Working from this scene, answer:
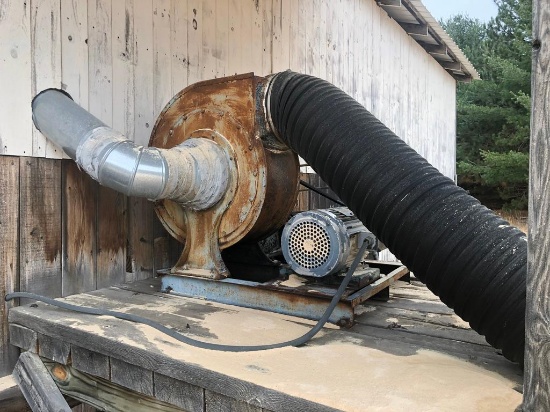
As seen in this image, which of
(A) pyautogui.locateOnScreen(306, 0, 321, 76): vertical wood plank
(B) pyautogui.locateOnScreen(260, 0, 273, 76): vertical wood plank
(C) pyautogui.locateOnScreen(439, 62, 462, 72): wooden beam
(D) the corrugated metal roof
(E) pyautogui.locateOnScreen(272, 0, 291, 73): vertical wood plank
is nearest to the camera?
(B) pyautogui.locateOnScreen(260, 0, 273, 76): vertical wood plank

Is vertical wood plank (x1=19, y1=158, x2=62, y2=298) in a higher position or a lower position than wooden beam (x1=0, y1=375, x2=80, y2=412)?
higher

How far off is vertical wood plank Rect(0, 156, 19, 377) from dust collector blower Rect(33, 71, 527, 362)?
23cm

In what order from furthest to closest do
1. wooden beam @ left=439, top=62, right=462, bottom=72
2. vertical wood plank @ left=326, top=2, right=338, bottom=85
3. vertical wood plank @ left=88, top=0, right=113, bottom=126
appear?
wooden beam @ left=439, top=62, right=462, bottom=72 < vertical wood plank @ left=326, top=2, right=338, bottom=85 < vertical wood plank @ left=88, top=0, right=113, bottom=126

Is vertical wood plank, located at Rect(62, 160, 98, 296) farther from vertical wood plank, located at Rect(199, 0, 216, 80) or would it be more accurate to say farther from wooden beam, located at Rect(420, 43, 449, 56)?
wooden beam, located at Rect(420, 43, 449, 56)

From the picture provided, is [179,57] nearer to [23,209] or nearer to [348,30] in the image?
[23,209]

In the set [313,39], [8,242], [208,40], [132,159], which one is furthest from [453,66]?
[8,242]

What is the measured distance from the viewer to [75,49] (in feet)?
7.62

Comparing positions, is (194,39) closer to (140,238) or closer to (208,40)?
(208,40)

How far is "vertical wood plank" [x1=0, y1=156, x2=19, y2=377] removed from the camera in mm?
2053

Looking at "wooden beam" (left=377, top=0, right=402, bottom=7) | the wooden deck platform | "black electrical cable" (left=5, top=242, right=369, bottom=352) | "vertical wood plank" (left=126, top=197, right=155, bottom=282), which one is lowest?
the wooden deck platform

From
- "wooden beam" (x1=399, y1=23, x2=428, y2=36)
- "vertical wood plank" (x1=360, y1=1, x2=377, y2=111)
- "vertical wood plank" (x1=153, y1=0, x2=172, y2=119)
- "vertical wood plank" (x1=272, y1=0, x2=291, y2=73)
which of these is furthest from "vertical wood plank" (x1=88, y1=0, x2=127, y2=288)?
"wooden beam" (x1=399, y1=23, x2=428, y2=36)

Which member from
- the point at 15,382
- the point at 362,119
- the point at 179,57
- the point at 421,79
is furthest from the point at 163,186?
the point at 421,79

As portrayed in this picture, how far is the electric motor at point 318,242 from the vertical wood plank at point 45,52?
1141 millimetres

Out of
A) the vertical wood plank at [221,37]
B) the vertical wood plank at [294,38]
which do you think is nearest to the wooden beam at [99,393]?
the vertical wood plank at [221,37]
